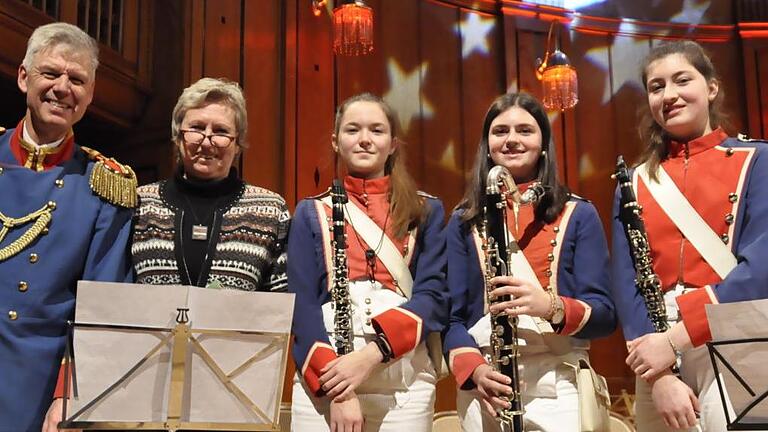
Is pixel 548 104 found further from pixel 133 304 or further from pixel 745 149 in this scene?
pixel 133 304

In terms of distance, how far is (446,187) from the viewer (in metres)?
6.74

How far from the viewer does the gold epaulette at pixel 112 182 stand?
8.22ft

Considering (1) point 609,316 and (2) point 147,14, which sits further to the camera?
(2) point 147,14

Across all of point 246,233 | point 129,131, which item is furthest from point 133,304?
point 129,131

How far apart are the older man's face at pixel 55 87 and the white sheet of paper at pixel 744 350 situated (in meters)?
1.88

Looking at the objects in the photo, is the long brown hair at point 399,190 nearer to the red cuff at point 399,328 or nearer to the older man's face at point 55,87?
the red cuff at point 399,328

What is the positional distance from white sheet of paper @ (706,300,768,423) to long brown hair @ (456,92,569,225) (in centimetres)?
90

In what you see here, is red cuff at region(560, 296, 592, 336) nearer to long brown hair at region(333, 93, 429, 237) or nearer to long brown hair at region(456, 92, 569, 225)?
long brown hair at region(456, 92, 569, 225)

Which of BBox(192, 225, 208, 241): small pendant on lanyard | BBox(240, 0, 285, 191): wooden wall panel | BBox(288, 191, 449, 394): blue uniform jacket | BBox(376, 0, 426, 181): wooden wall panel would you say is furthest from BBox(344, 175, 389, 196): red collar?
BBox(376, 0, 426, 181): wooden wall panel

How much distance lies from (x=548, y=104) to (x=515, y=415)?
4.54 meters

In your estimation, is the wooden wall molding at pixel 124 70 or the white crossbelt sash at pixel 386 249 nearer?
the white crossbelt sash at pixel 386 249

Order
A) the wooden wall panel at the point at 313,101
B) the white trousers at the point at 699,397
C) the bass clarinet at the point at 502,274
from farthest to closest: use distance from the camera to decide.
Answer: the wooden wall panel at the point at 313,101 → the bass clarinet at the point at 502,274 → the white trousers at the point at 699,397

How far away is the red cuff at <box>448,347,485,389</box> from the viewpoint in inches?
97.7

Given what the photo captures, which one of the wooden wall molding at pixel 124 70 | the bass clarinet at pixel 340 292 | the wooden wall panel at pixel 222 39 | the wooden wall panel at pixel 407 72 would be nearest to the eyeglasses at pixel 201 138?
the bass clarinet at pixel 340 292
